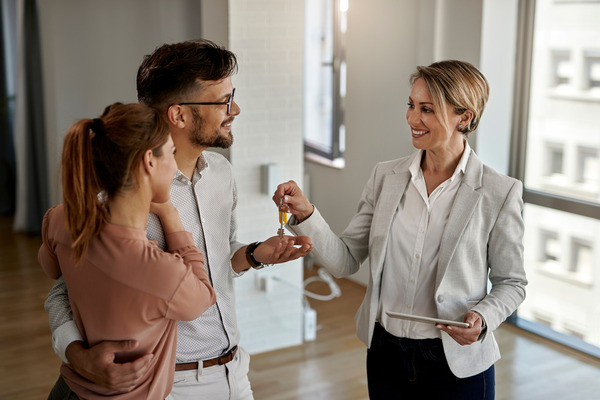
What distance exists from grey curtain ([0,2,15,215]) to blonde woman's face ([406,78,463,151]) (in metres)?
6.22

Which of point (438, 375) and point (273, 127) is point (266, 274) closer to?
point (273, 127)

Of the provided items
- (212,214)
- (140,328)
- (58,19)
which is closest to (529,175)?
(212,214)

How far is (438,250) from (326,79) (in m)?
4.34

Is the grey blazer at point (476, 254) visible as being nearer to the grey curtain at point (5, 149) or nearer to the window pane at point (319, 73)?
the window pane at point (319, 73)

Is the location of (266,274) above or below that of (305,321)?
above

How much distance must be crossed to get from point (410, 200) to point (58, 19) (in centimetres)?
497

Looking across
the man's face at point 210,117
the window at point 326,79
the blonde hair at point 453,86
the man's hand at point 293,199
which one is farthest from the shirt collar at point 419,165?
the window at point 326,79

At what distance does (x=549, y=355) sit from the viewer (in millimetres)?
4242

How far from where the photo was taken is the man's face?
6.42ft

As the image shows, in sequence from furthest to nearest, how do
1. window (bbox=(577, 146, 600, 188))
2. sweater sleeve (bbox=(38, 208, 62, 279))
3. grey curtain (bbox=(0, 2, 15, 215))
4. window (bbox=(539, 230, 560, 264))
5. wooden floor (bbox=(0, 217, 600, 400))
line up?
grey curtain (bbox=(0, 2, 15, 215))
window (bbox=(539, 230, 560, 264))
window (bbox=(577, 146, 600, 188))
wooden floor (bbox=(0, 217, 600, 400))
sweater sleeve (bbox=(38, 208, 62, 279))

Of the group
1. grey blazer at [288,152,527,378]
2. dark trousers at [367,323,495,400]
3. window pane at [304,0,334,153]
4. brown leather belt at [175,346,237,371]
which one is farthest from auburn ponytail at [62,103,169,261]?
window pane at [304,0,334,153]

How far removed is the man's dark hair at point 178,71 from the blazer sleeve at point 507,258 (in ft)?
2.90

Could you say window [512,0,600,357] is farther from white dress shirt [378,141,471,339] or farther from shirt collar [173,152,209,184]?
shirt collar [173,152,209,184]

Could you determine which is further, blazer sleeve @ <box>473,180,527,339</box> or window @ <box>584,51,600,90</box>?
window @ <box>584,51,600,90</box>
